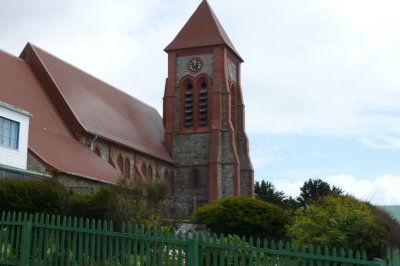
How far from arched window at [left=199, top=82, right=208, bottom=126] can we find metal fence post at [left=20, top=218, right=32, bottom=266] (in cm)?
3701

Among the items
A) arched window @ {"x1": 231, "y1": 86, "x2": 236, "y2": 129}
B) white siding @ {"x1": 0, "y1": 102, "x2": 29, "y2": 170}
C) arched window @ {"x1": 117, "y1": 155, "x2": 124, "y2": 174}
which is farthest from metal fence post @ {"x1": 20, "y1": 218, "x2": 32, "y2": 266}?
arched window @ {"x1": 231, "y1": 86, "x2": 236, "y2": 129}

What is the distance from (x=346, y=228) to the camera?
15008 millimetres

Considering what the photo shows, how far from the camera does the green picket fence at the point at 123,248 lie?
339 inches

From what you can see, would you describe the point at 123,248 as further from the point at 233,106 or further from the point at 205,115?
the point at 233,106

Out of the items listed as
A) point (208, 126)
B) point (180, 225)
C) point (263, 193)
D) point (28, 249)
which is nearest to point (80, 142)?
point (180, 225)

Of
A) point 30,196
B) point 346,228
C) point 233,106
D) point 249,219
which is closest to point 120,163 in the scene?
point 249,219

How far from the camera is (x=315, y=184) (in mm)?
54500

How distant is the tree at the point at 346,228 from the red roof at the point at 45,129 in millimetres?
11871

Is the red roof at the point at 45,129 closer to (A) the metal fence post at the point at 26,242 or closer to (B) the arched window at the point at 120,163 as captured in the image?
(B) the arched window at the point at 120,163

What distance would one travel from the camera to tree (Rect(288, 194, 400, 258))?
14672 millimetres

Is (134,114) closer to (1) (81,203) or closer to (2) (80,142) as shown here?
(2) (80,142)

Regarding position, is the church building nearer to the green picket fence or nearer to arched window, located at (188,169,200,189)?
arched window, located at (188,169,200,189)

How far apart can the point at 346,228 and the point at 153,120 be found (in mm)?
36846

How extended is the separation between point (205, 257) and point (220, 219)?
46.2 feet
